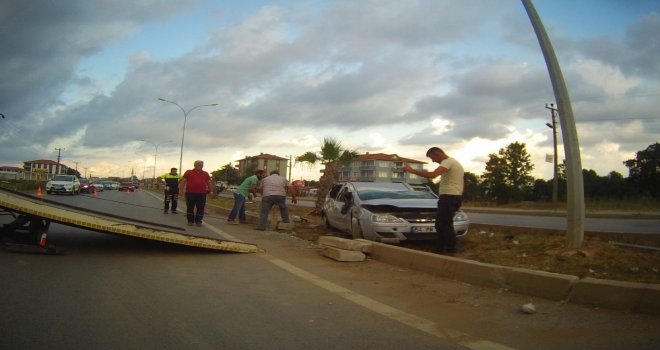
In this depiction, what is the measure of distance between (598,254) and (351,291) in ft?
11.1

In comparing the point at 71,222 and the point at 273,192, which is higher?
the point at 273,192

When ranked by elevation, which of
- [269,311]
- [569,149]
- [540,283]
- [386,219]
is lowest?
[269,311]

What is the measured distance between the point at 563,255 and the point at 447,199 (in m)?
1.67

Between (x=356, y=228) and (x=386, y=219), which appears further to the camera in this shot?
(x=356, y=228)

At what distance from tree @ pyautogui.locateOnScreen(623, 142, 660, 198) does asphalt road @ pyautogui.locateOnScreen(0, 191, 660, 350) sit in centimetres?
7036

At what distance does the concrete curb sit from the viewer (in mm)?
4031

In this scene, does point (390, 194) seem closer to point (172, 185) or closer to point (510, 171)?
point (172, 185)

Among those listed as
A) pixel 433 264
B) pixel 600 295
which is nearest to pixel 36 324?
pixel 433 264

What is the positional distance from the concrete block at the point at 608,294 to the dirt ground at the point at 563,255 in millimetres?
851

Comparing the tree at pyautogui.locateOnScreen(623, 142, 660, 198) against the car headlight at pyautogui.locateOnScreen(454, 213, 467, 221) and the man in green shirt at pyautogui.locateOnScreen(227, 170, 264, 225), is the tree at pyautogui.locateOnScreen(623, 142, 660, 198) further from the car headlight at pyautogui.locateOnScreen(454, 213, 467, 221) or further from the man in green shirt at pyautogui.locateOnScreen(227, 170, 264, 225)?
the car headlight at pyautogui.locateOnScreen(454, 213, 467, 221)

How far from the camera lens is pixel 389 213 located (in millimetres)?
7812

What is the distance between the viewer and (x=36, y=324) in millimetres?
3543

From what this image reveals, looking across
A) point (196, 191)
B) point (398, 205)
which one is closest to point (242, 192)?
point (196, 191)

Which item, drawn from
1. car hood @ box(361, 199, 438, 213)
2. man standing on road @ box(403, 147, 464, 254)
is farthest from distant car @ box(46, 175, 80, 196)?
man standing on road @ box(403, 147, 464, 254)
